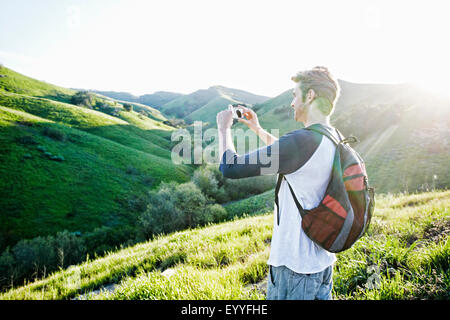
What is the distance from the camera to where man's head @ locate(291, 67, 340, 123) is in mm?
1587

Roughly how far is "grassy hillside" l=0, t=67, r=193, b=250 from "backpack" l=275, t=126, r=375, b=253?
1158 inches

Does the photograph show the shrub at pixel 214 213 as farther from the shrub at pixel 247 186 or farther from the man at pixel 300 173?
the man at pixel 300 173

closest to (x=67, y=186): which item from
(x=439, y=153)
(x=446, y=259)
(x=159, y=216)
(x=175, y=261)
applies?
(x=159, y=216)

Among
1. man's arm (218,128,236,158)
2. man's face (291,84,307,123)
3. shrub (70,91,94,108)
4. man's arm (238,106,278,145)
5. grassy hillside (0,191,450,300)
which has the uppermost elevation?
shrub (70,91,94,108)

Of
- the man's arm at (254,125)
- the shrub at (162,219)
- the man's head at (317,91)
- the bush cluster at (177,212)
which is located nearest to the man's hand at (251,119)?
the man's arm at (254,125)

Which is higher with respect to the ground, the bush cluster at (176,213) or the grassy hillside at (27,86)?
the grassy hillside at (27,86)

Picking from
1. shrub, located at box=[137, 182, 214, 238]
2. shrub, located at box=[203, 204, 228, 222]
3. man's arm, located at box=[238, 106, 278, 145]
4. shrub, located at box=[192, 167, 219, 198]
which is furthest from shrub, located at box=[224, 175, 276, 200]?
man's arm, located at box=[238, 106, 278, 145]

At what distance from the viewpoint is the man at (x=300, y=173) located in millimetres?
1349

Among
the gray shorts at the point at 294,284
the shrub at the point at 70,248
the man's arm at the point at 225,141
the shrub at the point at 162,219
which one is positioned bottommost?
the shrub at the point at 70,248

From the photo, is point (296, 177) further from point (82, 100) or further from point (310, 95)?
point (82, 100)

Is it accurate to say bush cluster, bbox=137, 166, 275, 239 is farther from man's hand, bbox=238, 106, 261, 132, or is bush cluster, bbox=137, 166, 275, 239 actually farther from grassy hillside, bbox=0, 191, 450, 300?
man's hand, bbox=238, 106, 261, 132

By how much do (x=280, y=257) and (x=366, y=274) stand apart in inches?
70.2

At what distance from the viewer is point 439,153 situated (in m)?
19.4

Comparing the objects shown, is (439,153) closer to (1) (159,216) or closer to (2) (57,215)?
(1) (159,216)
